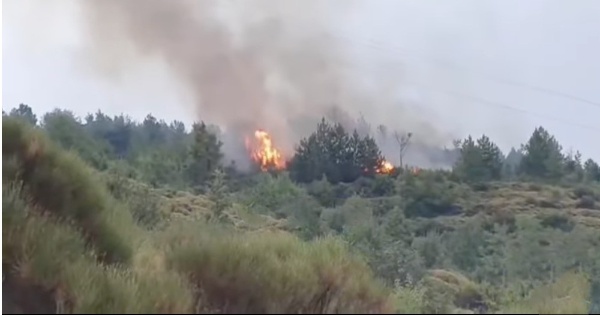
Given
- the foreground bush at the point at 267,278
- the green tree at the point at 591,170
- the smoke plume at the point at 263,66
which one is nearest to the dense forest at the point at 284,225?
the foreground bush at the point at 267,278

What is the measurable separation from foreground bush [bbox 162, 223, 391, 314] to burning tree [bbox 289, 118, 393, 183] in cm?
1717

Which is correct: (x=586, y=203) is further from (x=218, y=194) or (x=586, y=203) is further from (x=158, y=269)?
(x=158, y=269)

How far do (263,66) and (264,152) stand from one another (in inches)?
322

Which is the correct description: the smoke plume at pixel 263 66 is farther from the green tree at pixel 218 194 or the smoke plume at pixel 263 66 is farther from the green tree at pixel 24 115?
the green tree at pixel 24 115

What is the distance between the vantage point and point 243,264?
295cm

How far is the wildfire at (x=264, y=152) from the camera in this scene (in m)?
25.1

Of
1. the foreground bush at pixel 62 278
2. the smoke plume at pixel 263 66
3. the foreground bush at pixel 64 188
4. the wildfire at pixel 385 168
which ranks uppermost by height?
the smoke plume at pixel 263 66

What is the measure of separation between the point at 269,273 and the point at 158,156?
56.2ft

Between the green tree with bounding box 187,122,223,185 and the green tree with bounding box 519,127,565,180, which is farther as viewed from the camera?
the green tree with bounding box 519,127,565,180

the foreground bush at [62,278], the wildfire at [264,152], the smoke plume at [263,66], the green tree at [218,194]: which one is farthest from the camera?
the smoke plume at [263,66]

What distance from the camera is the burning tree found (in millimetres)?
21406

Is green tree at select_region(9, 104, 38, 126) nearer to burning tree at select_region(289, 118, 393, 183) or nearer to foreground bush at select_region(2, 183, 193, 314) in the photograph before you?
foreground bush at select_region(2, 183, 193, 314)

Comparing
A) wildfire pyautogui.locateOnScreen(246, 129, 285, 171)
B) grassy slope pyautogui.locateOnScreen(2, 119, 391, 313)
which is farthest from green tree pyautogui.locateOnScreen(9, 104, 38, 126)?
wildfire pyautogui.locateOnScreen(246, 129, 285, 171)

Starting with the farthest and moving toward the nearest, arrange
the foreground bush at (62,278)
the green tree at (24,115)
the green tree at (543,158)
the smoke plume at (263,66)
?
the smoke plume at (263,66) → the green tree at (543,158) → the green tree at (24,115) → the foreground bush at (62,278)
